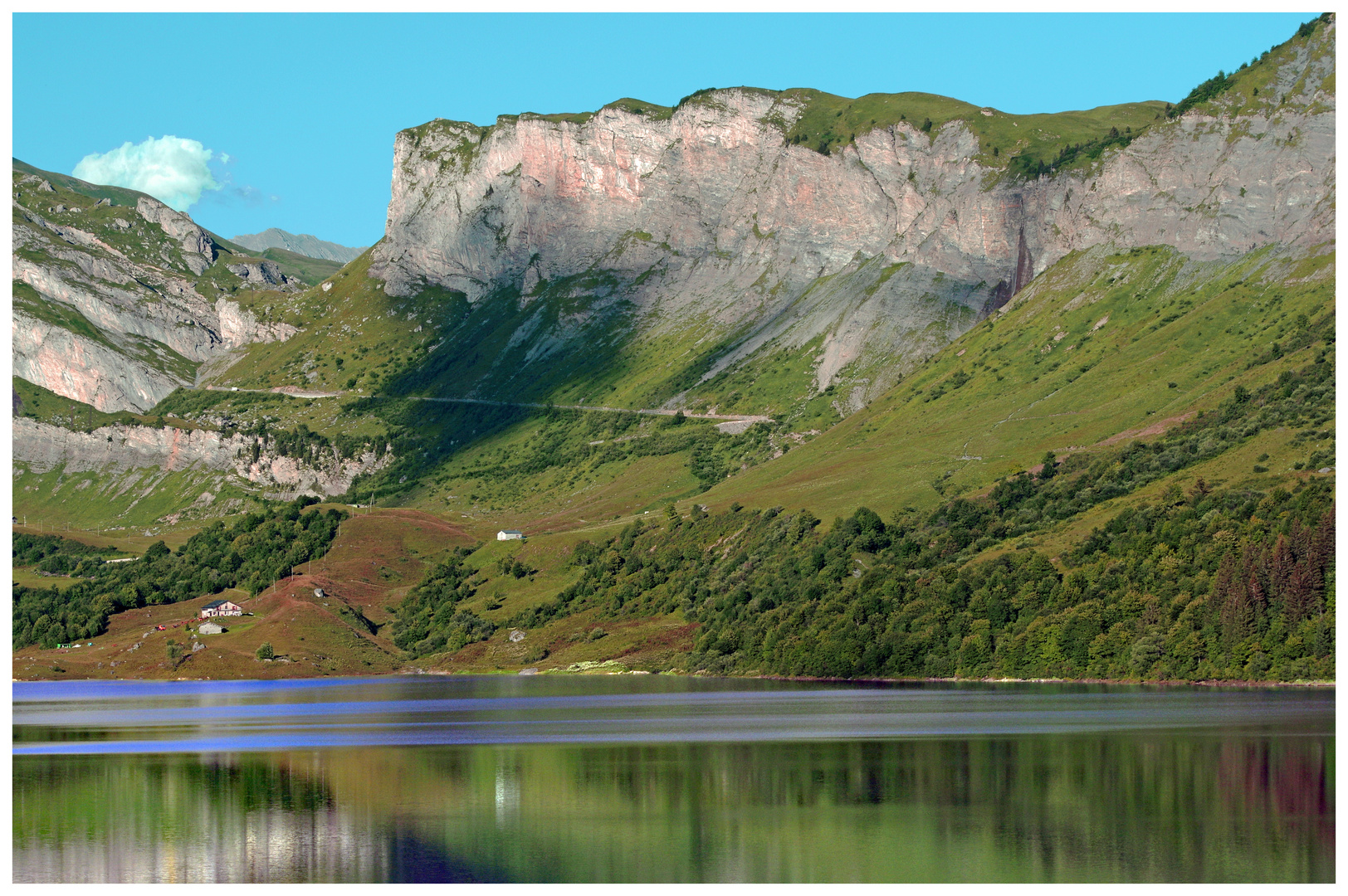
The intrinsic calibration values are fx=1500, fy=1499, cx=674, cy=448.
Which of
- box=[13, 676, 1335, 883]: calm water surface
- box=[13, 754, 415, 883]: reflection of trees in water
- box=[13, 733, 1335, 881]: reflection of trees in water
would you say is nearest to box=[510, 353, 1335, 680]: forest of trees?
box=[13, 676, 1335, 883]: calm water surface

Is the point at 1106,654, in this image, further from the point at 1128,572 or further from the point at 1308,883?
the point at 1308,883

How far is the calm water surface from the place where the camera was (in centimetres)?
5906

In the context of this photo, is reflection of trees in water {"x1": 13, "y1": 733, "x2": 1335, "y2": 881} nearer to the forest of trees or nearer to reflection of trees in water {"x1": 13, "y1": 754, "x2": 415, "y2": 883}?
reflection of trees in water {"x1": 13, "y1": 754, "x2": 415, "y2": 883}

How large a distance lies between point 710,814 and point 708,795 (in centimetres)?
646

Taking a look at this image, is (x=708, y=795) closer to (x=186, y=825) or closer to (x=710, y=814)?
(x=710, y=814)

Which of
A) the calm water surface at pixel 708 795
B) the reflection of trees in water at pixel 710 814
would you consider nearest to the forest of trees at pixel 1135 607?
the calm water surface at pixel 708 795

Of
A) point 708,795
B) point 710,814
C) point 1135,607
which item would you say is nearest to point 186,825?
point 710,814

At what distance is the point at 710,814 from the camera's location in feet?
236

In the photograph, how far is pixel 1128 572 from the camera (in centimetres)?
17512

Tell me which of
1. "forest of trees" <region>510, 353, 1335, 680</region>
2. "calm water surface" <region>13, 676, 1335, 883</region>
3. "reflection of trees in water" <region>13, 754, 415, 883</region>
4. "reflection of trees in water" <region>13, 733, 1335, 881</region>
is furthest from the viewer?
"forest of trees" <region>510, 353, 1335, 680</region>

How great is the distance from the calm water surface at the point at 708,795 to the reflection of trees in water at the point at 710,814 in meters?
0.22

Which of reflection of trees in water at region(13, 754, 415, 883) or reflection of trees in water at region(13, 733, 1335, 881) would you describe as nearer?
reflection of trees in water at region(13, 733, 1335, 881)

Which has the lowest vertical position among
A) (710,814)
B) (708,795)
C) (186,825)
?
(708,795)

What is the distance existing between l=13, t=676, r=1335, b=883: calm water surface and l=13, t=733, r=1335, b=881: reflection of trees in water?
22 cm
